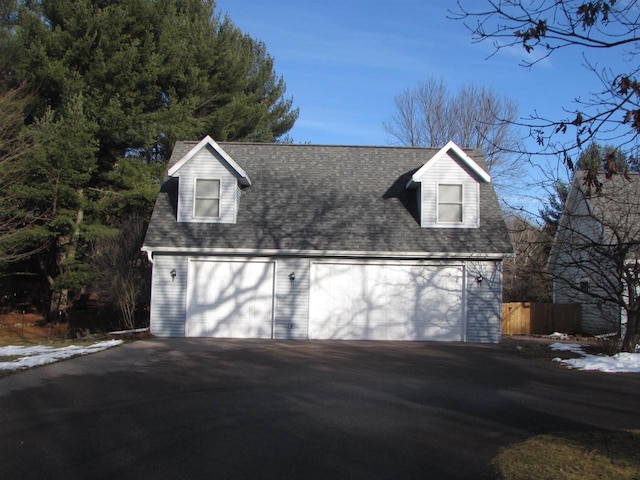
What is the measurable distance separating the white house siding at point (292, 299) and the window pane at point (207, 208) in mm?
2560

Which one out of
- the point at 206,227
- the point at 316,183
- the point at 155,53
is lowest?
the point at 206,227

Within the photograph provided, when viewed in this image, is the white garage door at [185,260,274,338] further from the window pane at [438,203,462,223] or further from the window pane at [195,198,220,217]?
the window pane at [438,203,462,223]

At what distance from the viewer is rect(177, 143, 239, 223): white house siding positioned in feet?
58.0

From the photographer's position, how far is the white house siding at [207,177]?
1767 centimetres

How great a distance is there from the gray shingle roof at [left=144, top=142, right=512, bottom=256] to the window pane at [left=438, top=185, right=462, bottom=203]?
0.89 metres

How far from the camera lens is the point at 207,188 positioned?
17.9m

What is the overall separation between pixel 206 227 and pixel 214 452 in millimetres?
11995

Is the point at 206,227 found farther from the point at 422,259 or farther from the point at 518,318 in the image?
the point at 518,318

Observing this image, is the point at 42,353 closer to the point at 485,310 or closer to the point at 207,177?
the point at 207,177

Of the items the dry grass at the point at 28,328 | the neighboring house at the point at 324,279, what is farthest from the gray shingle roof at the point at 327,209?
the dry grass at the point at 28,328

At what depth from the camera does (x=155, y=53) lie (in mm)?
26047

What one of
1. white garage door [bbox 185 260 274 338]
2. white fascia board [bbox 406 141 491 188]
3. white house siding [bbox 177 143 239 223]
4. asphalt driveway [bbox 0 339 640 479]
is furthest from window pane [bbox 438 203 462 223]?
white house siding [bbox 177 143 239 223]

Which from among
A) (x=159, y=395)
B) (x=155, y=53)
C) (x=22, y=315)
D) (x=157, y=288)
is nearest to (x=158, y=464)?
(x=159, y=395)

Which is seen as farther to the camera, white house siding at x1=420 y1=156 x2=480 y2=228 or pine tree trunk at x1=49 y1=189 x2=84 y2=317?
pine tree trunk at x1=49 y1=189 x2=84 y2=317
